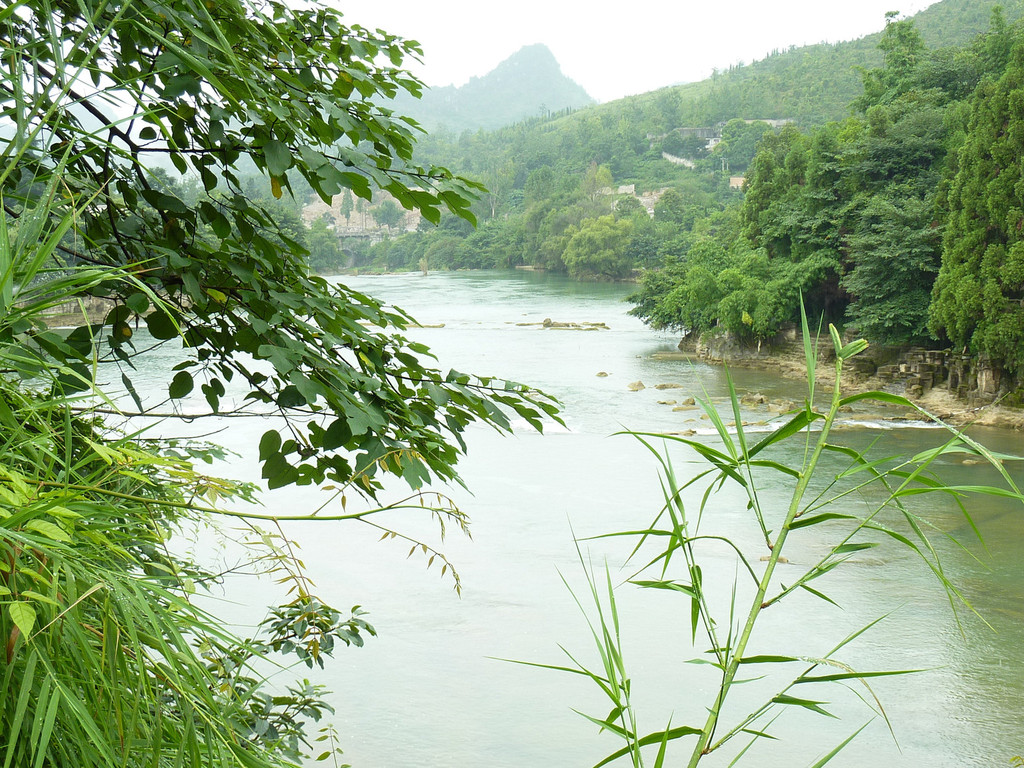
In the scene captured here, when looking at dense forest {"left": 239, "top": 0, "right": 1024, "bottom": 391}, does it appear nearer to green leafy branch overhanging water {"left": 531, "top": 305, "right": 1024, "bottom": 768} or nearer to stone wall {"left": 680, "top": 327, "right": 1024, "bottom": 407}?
stone wall {"left": 680, "top": 327, "right": 1024, "bottom": 407}

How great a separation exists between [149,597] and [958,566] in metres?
9.53

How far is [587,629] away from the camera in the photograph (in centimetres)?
766

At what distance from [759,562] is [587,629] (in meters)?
2.35

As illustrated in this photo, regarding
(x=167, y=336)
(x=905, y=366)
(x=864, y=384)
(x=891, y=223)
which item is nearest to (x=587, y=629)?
(x=167, y=336)

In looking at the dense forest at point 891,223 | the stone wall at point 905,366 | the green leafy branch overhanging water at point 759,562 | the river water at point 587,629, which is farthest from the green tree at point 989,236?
the green leafy branch overhanging water at point 759,562

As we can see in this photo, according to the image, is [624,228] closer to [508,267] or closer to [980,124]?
[508,267]

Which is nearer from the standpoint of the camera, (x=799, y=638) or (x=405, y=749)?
(x=405, y=749)

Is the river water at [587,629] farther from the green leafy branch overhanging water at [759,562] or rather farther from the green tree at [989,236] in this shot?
the green tree at [989,236]

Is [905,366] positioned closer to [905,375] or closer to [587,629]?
[905,375]

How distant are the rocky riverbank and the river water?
0.74 m

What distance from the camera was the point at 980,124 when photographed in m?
14.1

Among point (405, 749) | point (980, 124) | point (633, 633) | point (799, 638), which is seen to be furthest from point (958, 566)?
point (980, 124)

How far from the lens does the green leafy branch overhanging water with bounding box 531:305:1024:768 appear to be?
2.99 ft

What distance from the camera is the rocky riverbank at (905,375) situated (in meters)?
13.7
